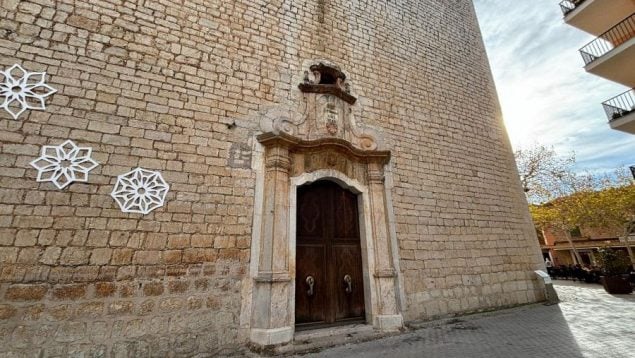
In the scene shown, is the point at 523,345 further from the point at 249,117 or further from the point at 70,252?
the point at 70,252

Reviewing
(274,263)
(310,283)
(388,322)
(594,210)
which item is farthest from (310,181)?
(594,210)

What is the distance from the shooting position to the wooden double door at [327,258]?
157 inches

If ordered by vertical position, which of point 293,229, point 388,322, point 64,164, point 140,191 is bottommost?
point 388,322

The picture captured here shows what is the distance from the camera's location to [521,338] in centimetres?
348

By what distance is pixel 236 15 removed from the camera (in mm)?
4637

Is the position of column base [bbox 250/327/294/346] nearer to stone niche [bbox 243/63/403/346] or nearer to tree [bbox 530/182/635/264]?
stone niche [bbox 243/63/403/346]

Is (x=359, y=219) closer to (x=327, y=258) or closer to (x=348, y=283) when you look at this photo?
(x=327, y=258)

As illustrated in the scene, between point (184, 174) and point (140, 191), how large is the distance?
1.73 feet

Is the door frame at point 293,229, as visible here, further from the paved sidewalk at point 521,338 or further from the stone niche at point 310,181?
the paved sidewalk at point 521,338

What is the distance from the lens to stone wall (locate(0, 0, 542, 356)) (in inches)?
109

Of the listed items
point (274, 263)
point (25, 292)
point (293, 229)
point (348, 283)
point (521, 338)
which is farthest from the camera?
point (348, 283)

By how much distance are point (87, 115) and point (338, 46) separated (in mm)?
4420

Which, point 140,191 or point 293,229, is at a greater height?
point 140,191

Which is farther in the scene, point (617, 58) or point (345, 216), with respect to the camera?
point (617, 58)
